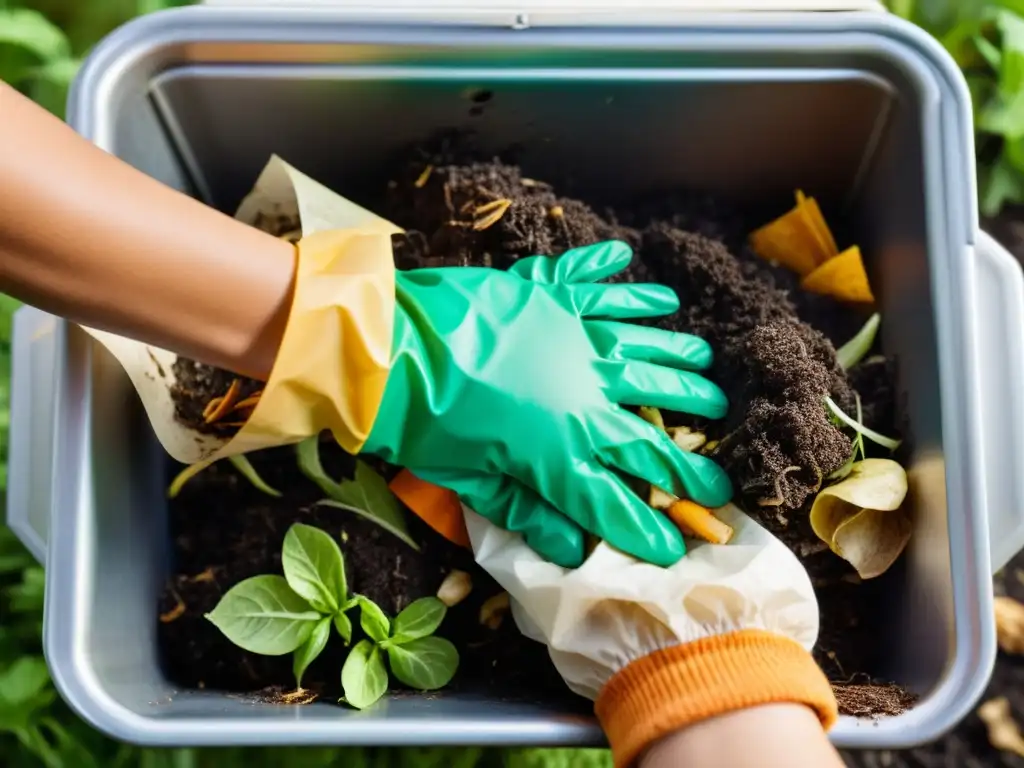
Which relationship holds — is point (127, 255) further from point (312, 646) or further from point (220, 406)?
point (312, 646)

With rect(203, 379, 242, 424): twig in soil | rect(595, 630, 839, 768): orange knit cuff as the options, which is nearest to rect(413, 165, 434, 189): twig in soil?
rect(203, 379, 242, 424): twig in soil

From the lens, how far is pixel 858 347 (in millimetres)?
773

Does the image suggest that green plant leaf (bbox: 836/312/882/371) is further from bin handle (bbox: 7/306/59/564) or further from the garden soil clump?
bin handle (bbox: 7/306/59/564)

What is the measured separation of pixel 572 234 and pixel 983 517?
38 cm

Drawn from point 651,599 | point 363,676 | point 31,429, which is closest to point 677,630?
point 651,599

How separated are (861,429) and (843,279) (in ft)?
0.55

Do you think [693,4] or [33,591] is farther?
[33,591]

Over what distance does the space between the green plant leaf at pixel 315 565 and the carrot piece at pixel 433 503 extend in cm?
7

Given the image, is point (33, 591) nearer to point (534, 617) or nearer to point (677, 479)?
point (534, 617)

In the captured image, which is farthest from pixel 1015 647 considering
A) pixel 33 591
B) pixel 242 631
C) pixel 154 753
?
pixel 33 591

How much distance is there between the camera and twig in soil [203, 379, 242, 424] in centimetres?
72

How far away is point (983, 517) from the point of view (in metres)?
0.63

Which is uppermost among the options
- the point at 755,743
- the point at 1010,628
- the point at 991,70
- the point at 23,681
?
the point at 991,70

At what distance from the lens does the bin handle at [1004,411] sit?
0.69 m
